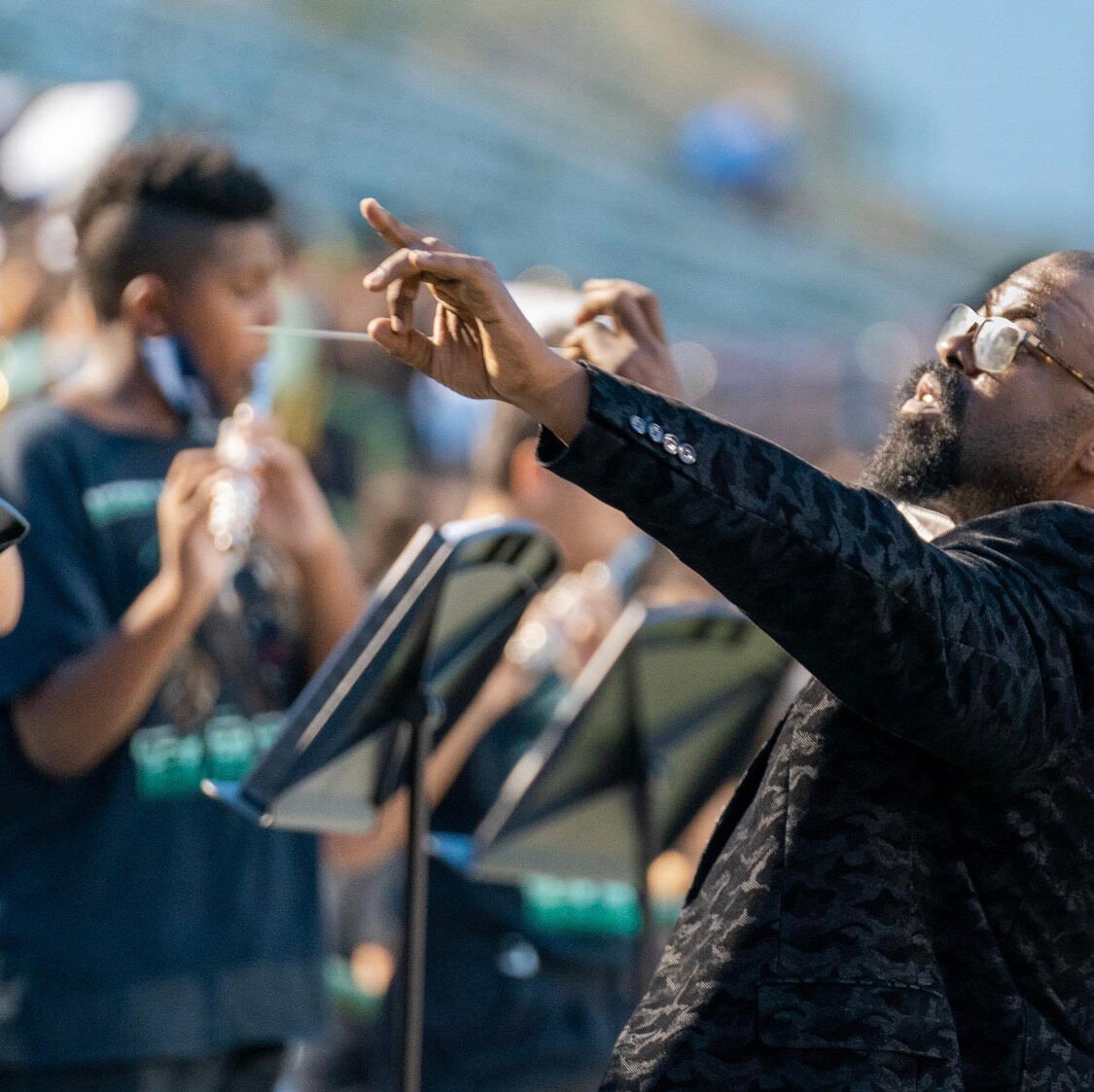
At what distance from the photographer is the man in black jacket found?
159cm

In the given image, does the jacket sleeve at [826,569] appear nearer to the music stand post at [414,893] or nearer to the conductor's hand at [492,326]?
the conductor's hand at [492,326]

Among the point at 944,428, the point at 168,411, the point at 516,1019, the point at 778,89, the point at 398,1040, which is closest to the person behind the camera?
the point at 944,428

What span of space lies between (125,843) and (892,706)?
1.54m

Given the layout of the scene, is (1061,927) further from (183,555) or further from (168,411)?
(168,411)

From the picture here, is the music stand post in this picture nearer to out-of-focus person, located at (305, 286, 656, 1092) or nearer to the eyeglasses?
out-of-focus person, located at (305, 286, 656, 1092)

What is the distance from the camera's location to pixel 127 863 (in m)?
2.77

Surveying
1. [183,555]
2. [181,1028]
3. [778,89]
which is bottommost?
[778,89]

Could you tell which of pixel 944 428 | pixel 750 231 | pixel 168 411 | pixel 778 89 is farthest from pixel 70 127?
pixel 778 89

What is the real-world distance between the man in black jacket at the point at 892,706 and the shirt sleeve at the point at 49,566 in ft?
4.04

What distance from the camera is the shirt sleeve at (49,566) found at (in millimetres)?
2719

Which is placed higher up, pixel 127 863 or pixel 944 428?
pixel 944 428

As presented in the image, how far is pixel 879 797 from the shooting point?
1.81m

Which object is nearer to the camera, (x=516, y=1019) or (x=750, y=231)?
(x=516, y=1019)

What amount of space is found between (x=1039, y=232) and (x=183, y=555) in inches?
788
